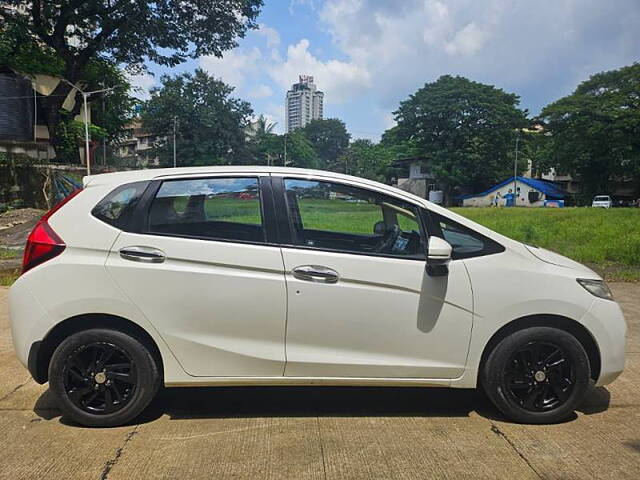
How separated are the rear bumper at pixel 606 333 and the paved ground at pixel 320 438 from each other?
0.41m

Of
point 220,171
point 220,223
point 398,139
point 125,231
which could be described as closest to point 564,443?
point 220,223

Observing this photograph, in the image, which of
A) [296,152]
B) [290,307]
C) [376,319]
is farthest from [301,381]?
[296,152]

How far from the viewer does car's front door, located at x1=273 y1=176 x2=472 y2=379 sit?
312cm

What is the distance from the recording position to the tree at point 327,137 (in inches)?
4560

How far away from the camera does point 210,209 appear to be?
3.33 metres

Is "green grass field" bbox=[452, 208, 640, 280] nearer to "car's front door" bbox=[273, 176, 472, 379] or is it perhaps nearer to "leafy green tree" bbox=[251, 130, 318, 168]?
"car's front door" bbox=[273, 176, 472, 379]

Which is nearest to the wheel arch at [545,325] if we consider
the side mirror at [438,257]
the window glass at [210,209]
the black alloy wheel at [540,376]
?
the black alloy wheel at [540,376]

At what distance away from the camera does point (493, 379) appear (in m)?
3.25

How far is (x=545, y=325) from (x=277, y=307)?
176 cm

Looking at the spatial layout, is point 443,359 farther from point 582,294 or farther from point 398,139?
point 398,139

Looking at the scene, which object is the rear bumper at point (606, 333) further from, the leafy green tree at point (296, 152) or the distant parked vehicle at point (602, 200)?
the leafy green tree at point (296, 152)

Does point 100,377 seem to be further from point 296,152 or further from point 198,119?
point 296,152

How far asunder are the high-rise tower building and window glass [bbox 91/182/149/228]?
353 feet

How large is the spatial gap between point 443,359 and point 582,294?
1007 millimetres
